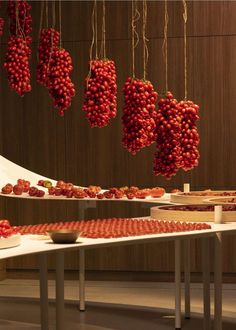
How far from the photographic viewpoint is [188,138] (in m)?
2.69

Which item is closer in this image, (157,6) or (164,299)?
(164,299)

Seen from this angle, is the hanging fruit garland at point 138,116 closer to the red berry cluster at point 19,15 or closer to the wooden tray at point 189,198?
the red berry cluster at point 19,15

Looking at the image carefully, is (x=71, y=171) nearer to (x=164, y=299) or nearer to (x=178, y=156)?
(x=164, y=299)

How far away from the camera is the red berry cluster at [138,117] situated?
104 inches

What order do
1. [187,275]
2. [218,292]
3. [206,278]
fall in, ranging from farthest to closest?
[187,275] < [206,278] < [218,292]

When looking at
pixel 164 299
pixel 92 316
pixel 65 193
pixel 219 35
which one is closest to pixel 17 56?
pixel 65 193

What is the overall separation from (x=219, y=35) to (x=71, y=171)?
190 centimetres

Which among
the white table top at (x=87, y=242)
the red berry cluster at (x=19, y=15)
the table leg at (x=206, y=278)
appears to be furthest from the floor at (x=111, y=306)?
the red berry cluster at (x=19, y=15)

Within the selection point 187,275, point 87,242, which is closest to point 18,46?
point 87,242

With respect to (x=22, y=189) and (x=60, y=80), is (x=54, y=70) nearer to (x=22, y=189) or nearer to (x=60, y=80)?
(x=60, y=80)

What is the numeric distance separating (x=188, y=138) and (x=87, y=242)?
3.61ft

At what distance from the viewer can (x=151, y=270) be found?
823 cm

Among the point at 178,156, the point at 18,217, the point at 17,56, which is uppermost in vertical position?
the point at 17,56

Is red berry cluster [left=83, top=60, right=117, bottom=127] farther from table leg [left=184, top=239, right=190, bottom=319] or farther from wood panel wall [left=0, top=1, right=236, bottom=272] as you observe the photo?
wood panel wall [left=0, top=1, right=236, bottom=272]
